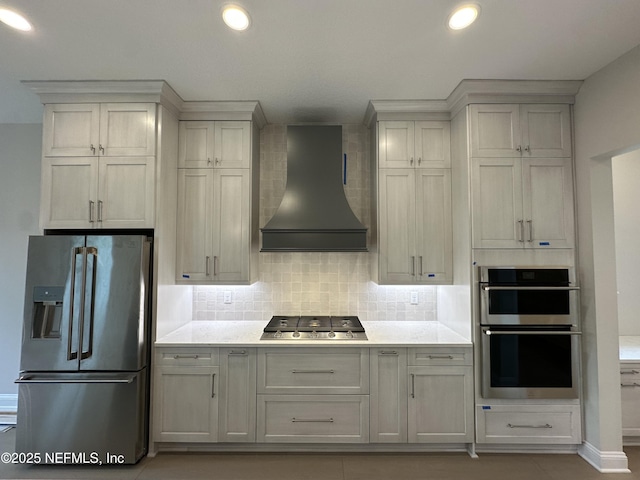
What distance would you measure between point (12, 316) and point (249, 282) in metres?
2.35

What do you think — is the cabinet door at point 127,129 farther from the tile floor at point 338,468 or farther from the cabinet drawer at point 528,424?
the cabinet drawer at point 528,424

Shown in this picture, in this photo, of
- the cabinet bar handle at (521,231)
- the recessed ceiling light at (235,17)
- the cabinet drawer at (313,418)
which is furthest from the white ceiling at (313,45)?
the cabinet drawer at (313,418)

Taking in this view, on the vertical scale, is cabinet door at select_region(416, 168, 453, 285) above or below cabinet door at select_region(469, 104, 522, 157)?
below

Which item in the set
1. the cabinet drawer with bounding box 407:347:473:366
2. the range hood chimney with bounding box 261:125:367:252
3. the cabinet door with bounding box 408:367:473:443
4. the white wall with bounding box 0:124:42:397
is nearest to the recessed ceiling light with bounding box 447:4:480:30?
the range hood chimney with bounding box 261:125:367:252

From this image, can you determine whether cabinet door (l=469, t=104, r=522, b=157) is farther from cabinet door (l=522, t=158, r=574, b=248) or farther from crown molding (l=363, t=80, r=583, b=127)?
cabinet door (l=522, t=158, r=574, b=248)

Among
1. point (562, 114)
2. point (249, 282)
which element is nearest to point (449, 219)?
point (562, 114)

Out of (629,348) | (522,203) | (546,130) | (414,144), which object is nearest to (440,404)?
(522,203)

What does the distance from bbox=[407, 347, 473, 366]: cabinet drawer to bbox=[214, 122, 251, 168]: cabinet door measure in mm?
2013

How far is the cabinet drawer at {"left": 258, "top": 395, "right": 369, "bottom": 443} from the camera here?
2.44 meters

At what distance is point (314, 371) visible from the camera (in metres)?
2.48

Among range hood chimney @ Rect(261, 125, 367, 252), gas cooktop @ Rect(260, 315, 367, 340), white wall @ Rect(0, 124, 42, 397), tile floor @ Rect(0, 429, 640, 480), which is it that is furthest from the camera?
white wall @ Rect(0, 124, 42, 397)

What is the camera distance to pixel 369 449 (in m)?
2.50

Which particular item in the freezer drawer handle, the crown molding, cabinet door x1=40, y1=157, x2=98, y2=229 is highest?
the crown molding

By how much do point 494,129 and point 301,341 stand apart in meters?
2.17
